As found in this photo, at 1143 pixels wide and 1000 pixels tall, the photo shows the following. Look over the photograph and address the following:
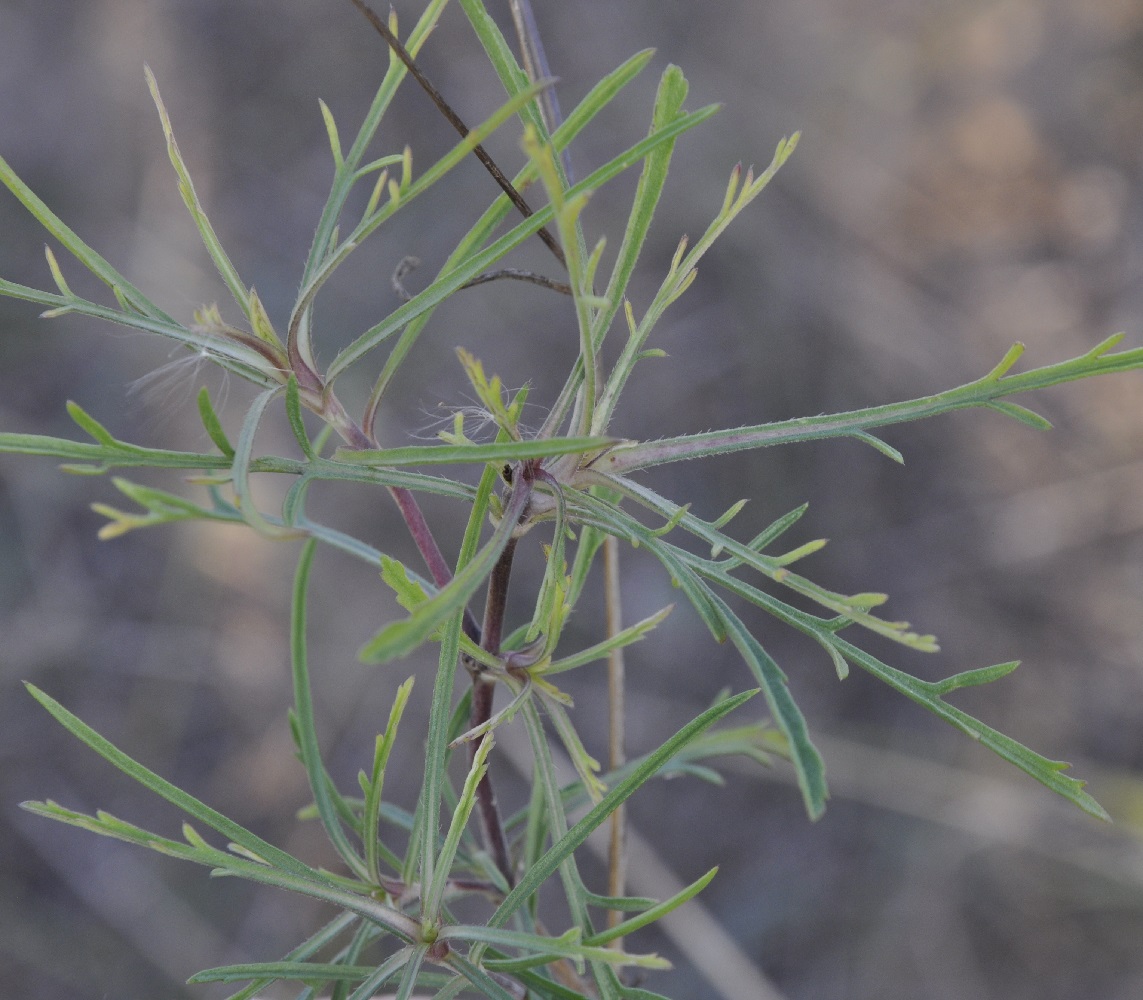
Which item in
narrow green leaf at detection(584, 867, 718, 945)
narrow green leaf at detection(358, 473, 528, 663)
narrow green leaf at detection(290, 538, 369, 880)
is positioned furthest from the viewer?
narrow green leaf at detection(290, 538, 369, 880)

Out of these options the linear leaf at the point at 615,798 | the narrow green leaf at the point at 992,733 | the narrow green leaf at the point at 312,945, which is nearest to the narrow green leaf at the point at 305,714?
the narrow green leaf at the point at 312,945

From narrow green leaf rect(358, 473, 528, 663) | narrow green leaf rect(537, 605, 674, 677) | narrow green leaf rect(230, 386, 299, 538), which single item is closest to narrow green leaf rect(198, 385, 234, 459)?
narrow green leaf rect(230, 386, 299, 538)

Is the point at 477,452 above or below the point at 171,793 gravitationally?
above

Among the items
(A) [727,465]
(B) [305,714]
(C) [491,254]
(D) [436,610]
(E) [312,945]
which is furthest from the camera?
(A) [727,465]

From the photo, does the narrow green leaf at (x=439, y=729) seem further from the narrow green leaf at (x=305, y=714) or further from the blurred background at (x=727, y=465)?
the blurred background at (x=727, y=465)

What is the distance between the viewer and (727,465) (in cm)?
254

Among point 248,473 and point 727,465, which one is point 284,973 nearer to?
point 248,473

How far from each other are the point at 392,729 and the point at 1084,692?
8.04 ft

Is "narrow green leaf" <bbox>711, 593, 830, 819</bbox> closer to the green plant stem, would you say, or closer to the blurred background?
the green plant stem

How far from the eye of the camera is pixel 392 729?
0.52 meters

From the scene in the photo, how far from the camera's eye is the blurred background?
2.31 m

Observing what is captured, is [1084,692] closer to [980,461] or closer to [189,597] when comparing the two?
[980,461]

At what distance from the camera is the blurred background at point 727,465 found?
231 cm

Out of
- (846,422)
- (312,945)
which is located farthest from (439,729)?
(846,422)
